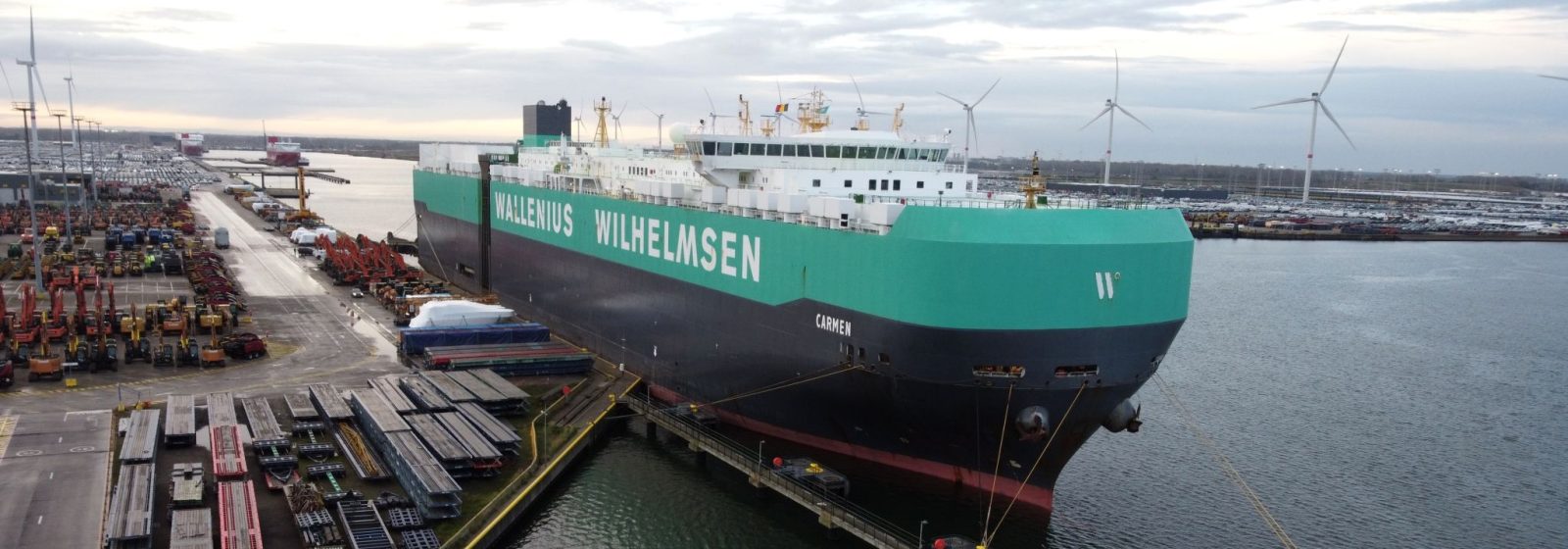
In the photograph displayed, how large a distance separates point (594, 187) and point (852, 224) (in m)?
15.8

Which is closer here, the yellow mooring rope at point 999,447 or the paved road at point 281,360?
the yellow mooring rope at point 999,447

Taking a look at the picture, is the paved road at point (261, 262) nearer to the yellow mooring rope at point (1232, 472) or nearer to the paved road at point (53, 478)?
the paved road at point (53, 478)

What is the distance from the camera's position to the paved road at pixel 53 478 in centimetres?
1816

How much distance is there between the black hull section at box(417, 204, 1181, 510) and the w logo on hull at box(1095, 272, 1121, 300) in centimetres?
69

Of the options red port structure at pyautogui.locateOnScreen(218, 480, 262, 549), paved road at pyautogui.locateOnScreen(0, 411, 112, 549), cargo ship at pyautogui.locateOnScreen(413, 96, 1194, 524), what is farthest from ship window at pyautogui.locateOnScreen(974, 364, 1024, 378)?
paved road at pyautogui.locateOnScreen(0, 411, 112, 549)

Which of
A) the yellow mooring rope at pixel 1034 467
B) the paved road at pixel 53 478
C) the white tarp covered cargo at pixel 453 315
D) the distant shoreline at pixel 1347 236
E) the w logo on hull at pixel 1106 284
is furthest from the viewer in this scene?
the distant shoreline at pixel 1347 236

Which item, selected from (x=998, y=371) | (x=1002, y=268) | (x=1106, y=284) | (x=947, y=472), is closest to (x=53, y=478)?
(x=947, y=472)

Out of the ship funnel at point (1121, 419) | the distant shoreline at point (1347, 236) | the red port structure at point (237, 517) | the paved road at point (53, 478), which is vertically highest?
the ship funnel at point (1121, 419)

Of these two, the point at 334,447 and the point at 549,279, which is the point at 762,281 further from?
the point at 549,279

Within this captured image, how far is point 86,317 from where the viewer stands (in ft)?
119

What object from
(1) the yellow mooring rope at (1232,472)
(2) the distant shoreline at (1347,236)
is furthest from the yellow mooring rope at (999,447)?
(2) the distant shoreline at (1347,236)

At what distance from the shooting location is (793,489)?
2211 cm

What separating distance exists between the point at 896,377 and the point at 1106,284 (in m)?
4.47

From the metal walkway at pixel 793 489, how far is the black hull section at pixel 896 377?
1.29m
